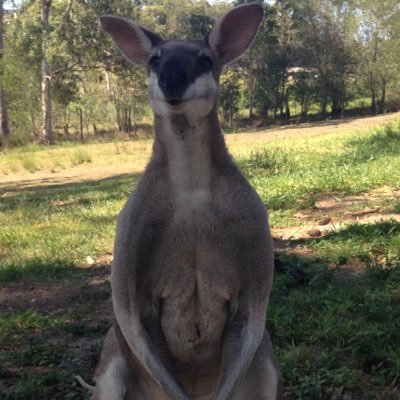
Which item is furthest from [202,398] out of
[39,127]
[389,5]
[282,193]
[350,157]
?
[389,5]

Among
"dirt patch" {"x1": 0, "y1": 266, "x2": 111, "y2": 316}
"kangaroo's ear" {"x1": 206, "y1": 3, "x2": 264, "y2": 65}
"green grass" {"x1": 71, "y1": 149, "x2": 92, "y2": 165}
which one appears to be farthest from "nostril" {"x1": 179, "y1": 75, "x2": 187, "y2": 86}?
"green grass" {"x1": 71, "y1": 149, "x2": 92, "y2": 165}

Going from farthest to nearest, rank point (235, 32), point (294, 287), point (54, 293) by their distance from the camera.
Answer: point (54, 293) < point (294, 287) < point (235, 32)

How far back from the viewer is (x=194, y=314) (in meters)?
2.57

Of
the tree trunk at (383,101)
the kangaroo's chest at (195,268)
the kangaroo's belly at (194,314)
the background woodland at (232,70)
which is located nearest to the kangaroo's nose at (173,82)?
the kangaroo's chest at (195,268)

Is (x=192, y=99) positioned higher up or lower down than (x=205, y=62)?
lower down

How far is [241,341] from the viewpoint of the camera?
8.31 feet

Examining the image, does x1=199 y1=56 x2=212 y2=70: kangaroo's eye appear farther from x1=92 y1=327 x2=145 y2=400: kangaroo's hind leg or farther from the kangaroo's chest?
x1=92 y1=327 x2=145 y2=400: kangaroo's hind leg

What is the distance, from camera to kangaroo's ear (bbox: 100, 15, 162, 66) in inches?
111

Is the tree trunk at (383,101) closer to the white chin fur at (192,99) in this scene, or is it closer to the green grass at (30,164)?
the green grass at (30,164)

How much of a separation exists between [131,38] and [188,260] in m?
1.14

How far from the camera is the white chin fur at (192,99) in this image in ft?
7.89

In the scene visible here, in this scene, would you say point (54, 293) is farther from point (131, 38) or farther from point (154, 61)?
point (154, 61)

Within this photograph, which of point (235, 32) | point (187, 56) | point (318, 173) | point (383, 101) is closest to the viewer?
point (187, 56)

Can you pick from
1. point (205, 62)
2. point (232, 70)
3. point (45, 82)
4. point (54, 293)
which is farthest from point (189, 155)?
point (232, 70)
